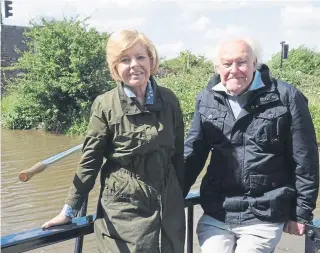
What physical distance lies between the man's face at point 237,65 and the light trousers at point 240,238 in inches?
26.9

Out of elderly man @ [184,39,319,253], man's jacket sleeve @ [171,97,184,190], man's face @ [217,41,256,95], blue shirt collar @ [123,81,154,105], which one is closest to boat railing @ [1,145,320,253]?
elderly man @ [184,39,319,253]

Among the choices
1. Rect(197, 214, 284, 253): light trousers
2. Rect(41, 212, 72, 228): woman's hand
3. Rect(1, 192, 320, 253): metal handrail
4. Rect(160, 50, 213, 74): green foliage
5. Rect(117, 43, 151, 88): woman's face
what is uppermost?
Rect(160, 50, 213, 74): green foliage

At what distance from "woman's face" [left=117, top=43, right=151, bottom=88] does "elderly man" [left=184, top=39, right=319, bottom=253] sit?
1.53 feet

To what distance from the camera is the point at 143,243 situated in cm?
210

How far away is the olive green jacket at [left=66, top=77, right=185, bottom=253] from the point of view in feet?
6.95

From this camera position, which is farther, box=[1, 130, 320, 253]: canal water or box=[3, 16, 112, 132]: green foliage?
box=[3, 16, 112, 132]: green foliage

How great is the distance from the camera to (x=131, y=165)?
2.16 metres

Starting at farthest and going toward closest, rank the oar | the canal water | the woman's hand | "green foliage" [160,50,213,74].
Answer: "green foliage" [160,50,213,74] < the canal water < the woman's hand < the oar

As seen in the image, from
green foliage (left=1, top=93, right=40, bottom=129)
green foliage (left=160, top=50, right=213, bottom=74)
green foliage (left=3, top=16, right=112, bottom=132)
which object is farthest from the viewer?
green foliage (left=160, top=50, right=213, bottom=74)

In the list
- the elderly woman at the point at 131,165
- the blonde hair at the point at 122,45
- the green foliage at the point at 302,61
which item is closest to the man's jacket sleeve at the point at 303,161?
the elderly woman at the point at 131,165

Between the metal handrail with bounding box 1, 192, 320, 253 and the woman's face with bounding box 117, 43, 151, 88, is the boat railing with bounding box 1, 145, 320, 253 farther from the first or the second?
the woman's face with bounding box 117, 43, 151, 88

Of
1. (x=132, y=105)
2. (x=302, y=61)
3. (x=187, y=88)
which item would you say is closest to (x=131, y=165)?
(x=132, y=105)

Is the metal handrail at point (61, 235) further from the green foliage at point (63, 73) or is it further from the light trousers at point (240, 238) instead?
the green foliage at point (63, 73)

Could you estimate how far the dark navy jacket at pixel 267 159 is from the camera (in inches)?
93.6
